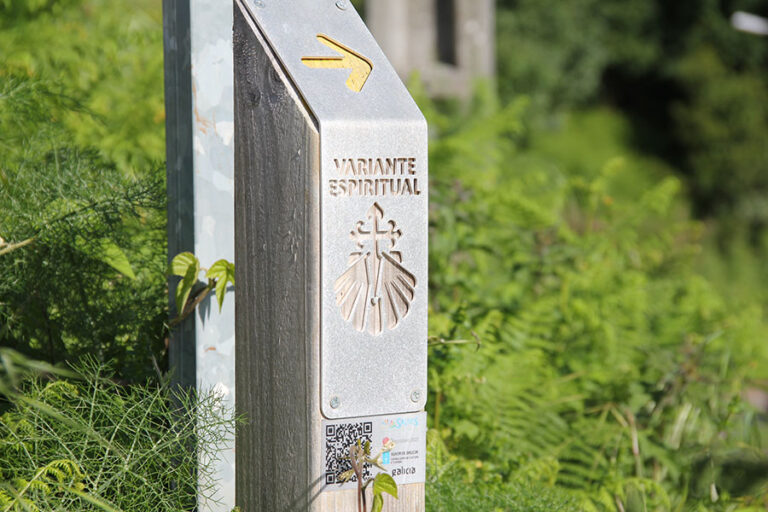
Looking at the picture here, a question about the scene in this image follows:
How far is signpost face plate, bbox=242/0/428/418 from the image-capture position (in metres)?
1.57

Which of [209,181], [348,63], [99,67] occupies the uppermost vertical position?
[99,67]

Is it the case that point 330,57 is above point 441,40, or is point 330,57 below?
below

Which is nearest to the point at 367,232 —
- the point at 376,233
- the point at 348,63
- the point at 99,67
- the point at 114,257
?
the point at 376,233

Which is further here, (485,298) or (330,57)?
(485,298)

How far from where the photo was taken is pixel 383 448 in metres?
1.63

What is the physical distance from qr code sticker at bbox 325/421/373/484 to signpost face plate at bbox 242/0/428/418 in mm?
25

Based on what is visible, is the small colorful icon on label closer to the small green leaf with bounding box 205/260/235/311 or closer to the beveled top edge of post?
the small green leaf with bounding box 205/260/235/311

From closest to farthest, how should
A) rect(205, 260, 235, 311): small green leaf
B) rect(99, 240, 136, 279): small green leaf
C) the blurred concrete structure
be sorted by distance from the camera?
rect(205, 260, 235, 311): small green leaf
rect(99, 240, 136, 279): small green leaf
the blurred concrete structure

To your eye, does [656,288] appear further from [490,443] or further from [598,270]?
[490,443]

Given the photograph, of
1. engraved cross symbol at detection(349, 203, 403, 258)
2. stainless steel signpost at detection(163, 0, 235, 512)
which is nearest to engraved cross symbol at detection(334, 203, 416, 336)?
engraved cross symbol at detection(349, 203, 403, 258)

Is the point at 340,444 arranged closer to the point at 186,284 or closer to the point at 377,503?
the point at 377,503

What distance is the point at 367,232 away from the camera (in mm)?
1607

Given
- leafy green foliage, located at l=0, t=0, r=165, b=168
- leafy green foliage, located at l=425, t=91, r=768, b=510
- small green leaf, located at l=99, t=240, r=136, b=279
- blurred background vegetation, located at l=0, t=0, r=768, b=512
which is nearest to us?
small green leaf, located at l=99, t=240, r=136, b=279

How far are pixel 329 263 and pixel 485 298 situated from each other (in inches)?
77.4
